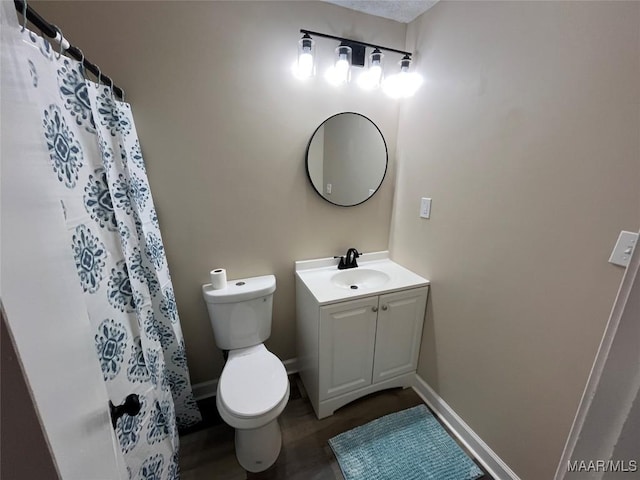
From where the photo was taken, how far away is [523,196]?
1.09m

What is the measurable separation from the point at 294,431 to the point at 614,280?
1.61m

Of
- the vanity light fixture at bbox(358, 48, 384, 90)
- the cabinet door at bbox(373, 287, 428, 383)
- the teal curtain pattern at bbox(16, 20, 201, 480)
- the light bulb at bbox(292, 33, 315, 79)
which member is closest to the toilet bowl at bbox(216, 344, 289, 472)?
the teal curtain pattern at bbox(16, 20, 201, 480)

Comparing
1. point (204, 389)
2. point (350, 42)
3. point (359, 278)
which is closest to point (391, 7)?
point (350, 42)

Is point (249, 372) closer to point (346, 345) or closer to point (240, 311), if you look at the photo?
point (240, 311)

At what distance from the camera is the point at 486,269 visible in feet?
4.18

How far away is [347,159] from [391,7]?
0.84 meters

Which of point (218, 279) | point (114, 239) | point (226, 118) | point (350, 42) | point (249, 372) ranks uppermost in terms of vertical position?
point (350, 42)

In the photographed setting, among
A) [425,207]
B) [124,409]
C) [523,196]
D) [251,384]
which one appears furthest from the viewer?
[425,207]

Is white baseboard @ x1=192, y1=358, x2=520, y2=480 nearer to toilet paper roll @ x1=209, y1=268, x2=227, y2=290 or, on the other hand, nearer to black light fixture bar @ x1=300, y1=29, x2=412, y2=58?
toilet paper roll @ x1=209, y1=268, x2=227, y2=290

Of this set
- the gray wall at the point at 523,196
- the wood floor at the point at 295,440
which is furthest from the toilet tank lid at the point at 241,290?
the gray wall at the point at 523,196

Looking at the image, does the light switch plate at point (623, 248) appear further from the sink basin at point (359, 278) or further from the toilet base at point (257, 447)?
the toilet base at point (257, 447)

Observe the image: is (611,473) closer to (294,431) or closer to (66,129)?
(66,129)

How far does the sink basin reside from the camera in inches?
67.9

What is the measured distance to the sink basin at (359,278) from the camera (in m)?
1.73
